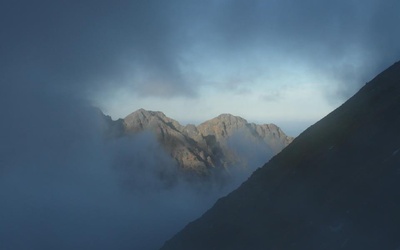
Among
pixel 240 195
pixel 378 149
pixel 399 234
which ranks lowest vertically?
pixel 399 234

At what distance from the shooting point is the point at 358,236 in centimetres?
5225

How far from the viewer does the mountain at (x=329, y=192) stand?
56.0 metres

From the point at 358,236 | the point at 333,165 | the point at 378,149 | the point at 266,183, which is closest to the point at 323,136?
the point at 266,183

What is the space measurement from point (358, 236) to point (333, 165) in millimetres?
29332

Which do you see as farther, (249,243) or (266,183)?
(266,183)

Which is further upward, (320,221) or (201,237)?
(201,237)

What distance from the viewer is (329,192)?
71688 mm

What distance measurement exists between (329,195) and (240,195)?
34.6 metres

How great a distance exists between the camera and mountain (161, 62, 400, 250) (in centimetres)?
5603

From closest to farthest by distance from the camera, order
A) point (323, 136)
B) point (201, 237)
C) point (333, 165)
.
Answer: point (333, 165) < point (201, 237) < point (323, 136)

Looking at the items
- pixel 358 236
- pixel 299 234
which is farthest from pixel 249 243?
pixel 358 236

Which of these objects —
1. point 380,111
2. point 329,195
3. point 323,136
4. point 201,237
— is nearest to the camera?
point 329,195

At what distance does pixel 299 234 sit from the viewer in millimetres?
64312

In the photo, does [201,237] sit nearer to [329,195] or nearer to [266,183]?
[266,183]
